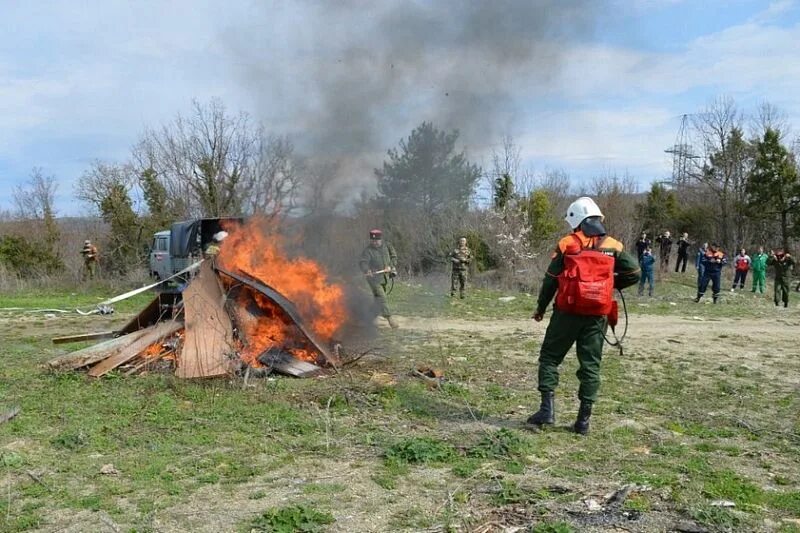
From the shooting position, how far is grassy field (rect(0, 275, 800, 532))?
12.3 ft

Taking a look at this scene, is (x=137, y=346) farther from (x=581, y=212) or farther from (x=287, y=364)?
(x=581, y=212)

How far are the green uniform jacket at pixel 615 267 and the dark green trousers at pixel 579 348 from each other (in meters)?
0.18

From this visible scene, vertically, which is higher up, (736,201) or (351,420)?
(736,201)

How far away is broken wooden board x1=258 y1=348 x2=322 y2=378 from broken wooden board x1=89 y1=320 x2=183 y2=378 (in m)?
1.13

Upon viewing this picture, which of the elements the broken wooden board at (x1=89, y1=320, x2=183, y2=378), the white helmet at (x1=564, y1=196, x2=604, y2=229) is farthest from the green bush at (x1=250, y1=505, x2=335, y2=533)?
the broken wooden board at (x1=89, y1=320, x2=183, y2=378)

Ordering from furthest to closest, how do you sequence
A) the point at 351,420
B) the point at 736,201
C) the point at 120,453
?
the point at 736,201
the point at 351,420
the point at 120,453

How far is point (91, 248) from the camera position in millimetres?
22391

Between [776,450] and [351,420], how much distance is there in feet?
10.9

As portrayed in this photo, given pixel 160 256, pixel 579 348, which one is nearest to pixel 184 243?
pixel 160 256

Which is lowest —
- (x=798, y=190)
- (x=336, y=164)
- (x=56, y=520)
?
(x=56, y=520)

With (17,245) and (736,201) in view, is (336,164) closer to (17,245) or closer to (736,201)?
(17,245)

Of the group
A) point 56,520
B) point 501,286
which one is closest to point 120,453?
point 56,520

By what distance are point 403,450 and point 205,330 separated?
3297 millimetres

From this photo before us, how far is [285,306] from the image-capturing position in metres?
7.65
